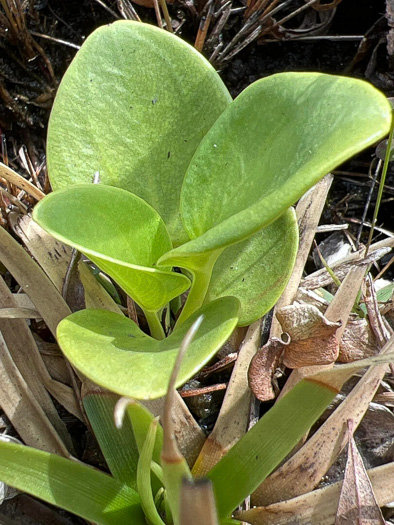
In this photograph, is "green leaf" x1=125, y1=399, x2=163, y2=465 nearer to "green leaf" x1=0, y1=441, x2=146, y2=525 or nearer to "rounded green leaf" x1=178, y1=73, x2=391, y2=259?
"green leaf" x1=0, y1=441, x2=146, y2=525

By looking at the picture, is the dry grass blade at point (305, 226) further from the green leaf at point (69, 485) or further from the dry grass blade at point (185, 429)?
the green leaf at point (69, 485)

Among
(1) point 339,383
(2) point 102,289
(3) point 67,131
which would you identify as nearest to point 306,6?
(3) point 67,131

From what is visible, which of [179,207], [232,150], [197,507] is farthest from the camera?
[179,207]

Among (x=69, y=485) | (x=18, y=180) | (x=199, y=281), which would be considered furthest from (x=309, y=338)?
(x=18, y=180)

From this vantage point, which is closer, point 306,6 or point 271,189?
point 271,189

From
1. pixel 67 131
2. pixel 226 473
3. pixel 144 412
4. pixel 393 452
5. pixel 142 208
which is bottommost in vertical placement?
pixel 393 452

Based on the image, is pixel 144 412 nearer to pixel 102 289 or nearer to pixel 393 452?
pixel 102 289
